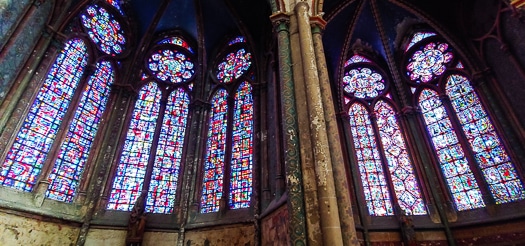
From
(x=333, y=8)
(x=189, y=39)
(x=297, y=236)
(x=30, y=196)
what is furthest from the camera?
(x=189, y=39)

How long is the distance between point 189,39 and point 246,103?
422 cm

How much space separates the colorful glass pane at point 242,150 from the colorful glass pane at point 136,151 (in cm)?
292

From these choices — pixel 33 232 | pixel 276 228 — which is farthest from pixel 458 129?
pixel 33 232

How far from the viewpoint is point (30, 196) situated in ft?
26.8

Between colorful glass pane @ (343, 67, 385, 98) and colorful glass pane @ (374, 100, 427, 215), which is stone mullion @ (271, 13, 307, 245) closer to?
colorful glass pane @ (374, 100, 427, 215)

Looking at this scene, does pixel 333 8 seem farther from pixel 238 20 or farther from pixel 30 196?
pixel 30 196

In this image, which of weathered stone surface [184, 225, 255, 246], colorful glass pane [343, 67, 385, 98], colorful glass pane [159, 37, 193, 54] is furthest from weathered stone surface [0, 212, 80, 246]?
colorful glass pane [343, 67, 385, 98]

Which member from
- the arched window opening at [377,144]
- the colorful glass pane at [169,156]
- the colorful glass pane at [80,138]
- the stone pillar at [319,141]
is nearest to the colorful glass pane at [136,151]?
the colorful glass pane at [169,156]

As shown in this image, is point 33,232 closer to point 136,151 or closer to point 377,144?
point 136,151

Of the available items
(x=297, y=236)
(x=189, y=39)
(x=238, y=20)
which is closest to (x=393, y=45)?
(x=238, y=20)

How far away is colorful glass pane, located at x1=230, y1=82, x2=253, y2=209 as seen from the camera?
32.7 ft

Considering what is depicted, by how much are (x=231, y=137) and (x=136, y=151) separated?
3236 millimetres

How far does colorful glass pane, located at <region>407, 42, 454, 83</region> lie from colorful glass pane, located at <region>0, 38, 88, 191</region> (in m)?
12.3

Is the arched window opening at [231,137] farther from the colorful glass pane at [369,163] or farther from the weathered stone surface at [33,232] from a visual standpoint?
the colorful glass pane at [369,163]
